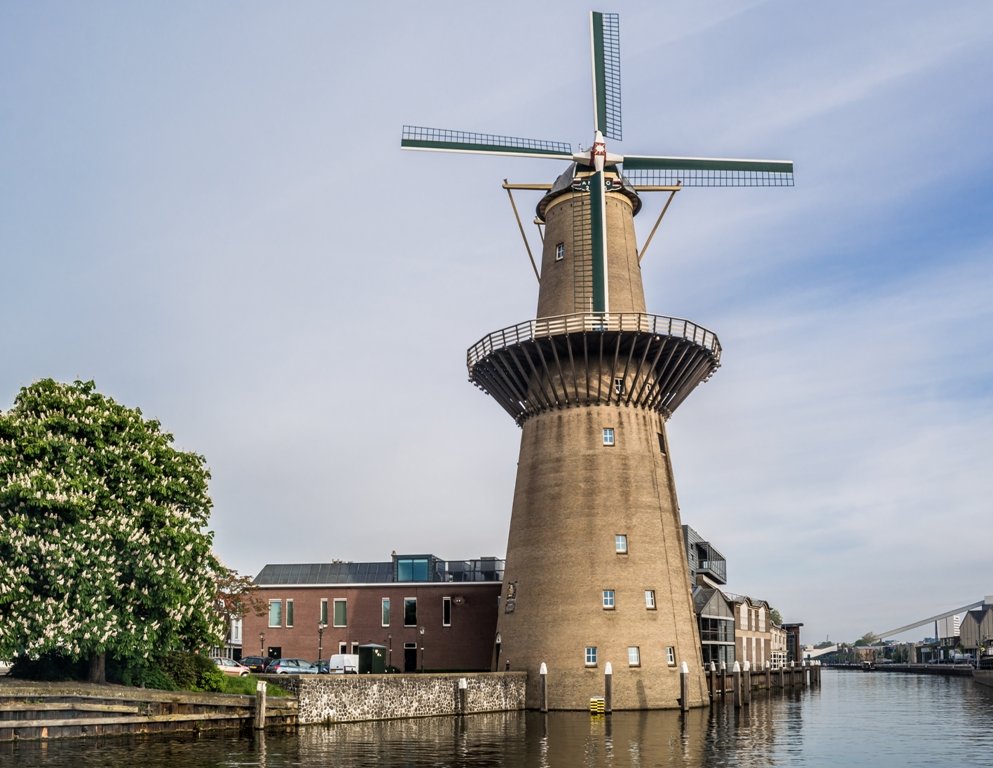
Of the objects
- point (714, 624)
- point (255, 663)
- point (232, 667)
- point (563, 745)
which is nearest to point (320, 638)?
point (255, 663)

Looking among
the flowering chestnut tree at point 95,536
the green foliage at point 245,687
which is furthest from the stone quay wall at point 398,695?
the flowering chestnut tree at point 95,536

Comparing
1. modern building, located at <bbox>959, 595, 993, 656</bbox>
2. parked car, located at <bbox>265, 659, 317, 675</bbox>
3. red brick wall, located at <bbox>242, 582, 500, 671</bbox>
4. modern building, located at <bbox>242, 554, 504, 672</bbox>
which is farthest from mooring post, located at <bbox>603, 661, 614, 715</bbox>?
modern building, located at <bbox>959, 595, 993, 656</bbox>

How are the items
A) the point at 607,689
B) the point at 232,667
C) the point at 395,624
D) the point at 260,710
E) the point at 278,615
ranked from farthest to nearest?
the point at 278,615 → the point at 395,624 → the point at 232,667 → the point at 607,689 → the point at 260,710

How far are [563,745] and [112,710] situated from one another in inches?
653

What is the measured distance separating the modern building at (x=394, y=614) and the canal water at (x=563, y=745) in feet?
55.5

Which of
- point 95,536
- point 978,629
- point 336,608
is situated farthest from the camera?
point 978,629

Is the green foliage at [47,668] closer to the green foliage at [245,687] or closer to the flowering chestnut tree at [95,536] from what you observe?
the flowering chestnut tree at [95,536]

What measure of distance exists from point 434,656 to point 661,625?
2015 centimetres

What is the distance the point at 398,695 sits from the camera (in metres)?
42.9

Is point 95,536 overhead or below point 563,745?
overhead

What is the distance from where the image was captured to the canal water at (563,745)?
1172 inches

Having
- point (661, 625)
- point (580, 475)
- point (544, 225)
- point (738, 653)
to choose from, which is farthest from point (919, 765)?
point (738, 653)

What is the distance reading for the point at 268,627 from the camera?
6619 centimetres

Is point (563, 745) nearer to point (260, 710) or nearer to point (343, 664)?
point (260, 710)
